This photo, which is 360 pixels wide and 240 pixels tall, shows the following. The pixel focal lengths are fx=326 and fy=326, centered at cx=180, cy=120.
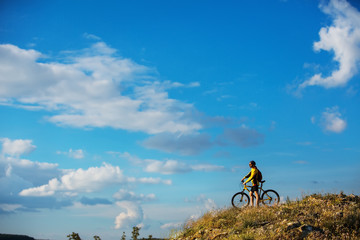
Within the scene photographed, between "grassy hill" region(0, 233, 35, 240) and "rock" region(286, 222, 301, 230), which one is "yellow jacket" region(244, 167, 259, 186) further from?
"grassy hill" region(0, 233, 35, 240)

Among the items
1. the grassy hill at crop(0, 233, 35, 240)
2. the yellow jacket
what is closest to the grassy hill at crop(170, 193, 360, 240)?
the yellow jacket

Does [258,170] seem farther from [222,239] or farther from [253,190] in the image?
[222,239]

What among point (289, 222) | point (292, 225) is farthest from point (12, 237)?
point (292, 225)

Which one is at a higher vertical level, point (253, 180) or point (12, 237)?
point (253, 180)

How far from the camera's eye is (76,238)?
14719 mm

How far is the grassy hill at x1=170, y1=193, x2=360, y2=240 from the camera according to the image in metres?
13.3

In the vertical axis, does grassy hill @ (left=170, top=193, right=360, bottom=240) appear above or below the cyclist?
below

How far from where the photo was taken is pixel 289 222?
14.1m

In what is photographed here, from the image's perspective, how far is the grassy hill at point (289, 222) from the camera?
13266 millimetres

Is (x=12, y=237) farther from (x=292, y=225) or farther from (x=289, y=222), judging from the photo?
(x=292, y=225)

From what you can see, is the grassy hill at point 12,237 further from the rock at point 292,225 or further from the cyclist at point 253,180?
the rock at point 292,225

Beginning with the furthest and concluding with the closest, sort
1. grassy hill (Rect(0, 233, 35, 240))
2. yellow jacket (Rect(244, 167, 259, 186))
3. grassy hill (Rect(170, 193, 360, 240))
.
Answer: grassy hill (Rect(0, 233, 35, 240))
yellow jacket (Rect(244, 167, 259, 186))
grassy hill (Rect(170, 193, 360, 240))

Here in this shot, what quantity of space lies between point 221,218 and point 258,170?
3549 mm

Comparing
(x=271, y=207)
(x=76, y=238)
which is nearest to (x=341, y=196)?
(x=271, y=207)
